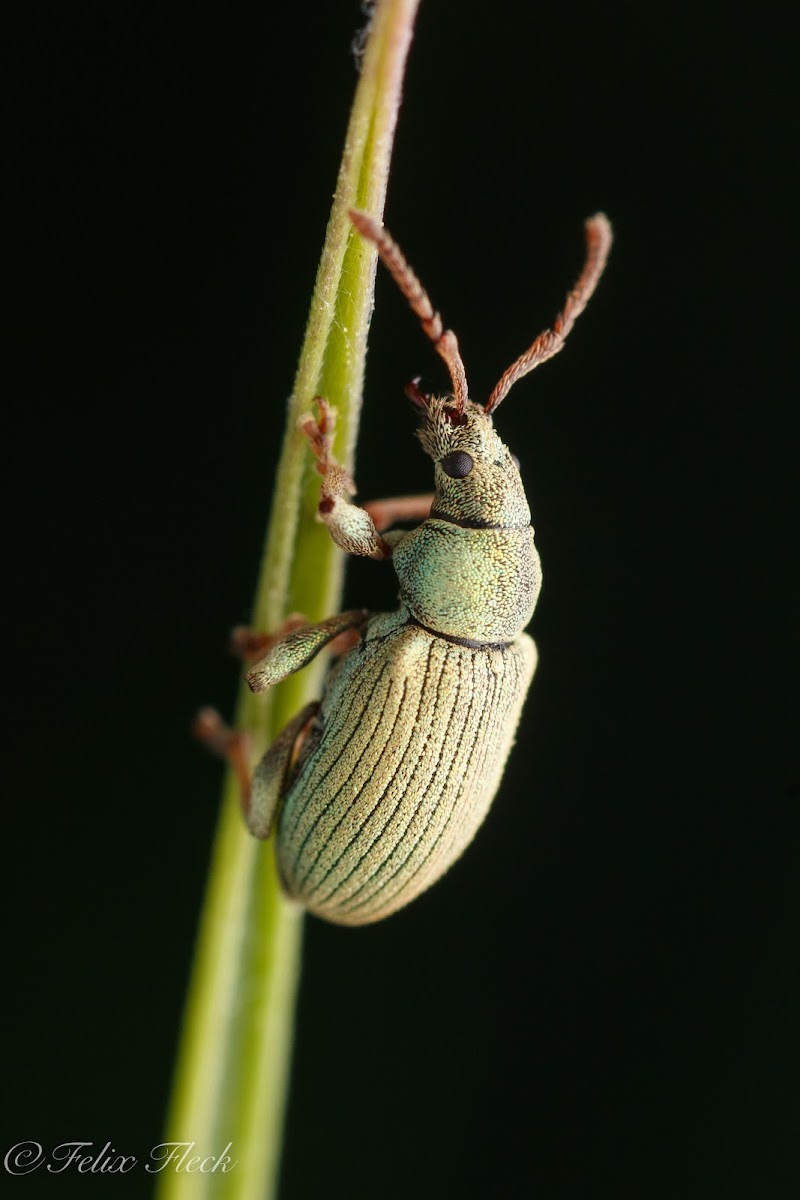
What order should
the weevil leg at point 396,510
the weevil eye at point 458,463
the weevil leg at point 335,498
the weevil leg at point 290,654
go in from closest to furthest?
1. the weevil leg at point 335,498
2. the weevil leg at point 290,654
3. the weevil eye at point 458,463
4. the weevil leg at point 396,510

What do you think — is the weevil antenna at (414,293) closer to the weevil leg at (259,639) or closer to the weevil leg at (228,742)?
the weevil leg at (259,639)

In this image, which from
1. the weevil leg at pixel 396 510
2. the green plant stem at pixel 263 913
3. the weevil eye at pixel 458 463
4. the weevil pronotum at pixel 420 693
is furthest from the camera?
the weevil leg at pixel 396 510

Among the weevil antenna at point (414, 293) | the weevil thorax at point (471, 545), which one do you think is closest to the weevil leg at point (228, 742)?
the weevil thorax at point (471, 545)

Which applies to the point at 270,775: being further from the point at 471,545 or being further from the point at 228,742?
the point at 471,545

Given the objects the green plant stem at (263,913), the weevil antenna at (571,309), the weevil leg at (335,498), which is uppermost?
the weevil antenna at (571,309)

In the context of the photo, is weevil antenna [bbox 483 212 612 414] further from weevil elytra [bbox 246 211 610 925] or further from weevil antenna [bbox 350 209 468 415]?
weevil antenna [bbox 350 209 468 415]

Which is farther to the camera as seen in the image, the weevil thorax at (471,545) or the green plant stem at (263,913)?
the weevil thorax at (471,545)

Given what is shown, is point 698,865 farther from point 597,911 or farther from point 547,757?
point 547,757
